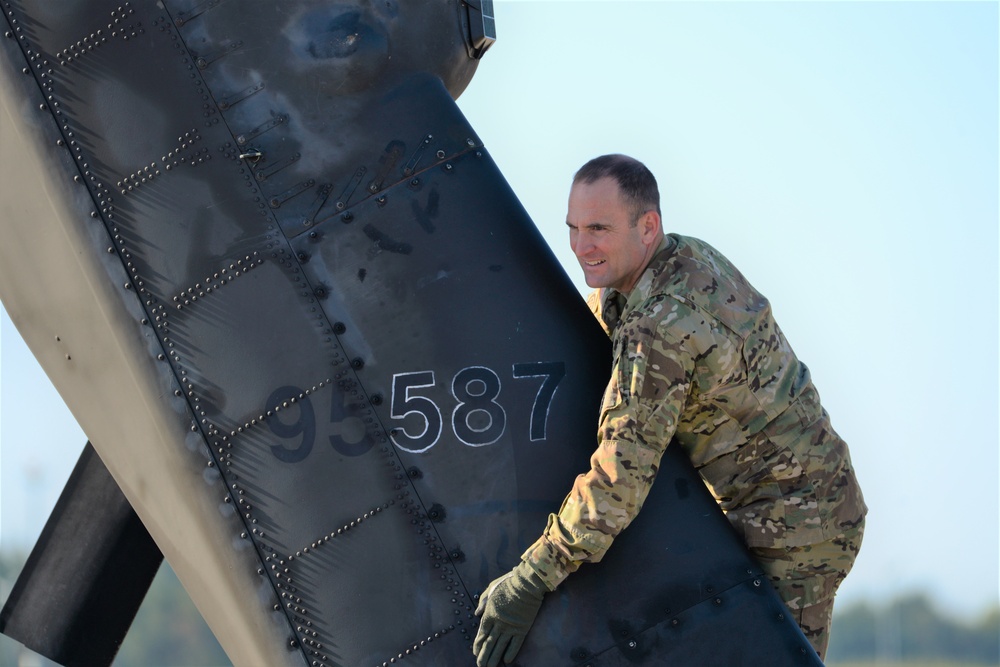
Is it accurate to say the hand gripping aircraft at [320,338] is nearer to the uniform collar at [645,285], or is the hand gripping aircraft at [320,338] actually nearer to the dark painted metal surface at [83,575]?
the uniform collar at [645,285]

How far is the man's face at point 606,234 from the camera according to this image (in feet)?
14.7

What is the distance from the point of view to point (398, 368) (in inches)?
183

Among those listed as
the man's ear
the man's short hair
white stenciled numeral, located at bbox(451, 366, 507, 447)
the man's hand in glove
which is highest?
the man's short hair

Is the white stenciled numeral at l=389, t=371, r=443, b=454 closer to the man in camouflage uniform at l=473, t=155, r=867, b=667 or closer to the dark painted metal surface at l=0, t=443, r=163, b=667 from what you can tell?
the man in camouflage uniform at l=473, t=155, r=867, b=667

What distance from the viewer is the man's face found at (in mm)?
4492

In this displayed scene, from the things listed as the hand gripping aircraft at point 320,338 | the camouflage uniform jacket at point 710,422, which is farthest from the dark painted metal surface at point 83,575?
the camouflage uniform jacket at point 710,422

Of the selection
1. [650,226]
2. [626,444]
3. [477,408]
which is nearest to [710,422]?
[626,444]

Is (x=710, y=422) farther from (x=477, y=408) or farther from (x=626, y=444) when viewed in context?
(x=477, y=408)

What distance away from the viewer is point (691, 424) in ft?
15.0

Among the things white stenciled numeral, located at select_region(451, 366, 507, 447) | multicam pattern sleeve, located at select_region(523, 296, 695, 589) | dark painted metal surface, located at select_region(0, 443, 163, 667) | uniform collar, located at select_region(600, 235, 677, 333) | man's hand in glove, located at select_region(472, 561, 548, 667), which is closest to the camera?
multicam pattern sleeve, located at select_region(523, 296, 695, 589)

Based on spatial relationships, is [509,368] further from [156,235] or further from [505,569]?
[156,235]

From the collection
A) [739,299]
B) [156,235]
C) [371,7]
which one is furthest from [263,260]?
[739,299]

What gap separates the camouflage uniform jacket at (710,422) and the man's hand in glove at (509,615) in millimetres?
59

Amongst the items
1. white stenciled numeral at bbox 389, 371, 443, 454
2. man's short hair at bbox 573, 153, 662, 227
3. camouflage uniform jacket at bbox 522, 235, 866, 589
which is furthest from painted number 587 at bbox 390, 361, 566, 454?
man's short hair at bbox 573, 153, 662, 227
